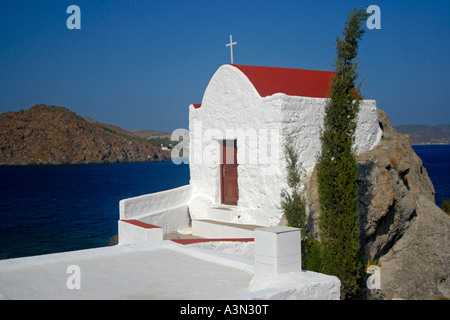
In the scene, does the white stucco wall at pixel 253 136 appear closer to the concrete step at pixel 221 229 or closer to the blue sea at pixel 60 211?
the concrete step at pixel 221 229

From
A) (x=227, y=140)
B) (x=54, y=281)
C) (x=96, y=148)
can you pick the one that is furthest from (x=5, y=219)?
(x=96, y=148)

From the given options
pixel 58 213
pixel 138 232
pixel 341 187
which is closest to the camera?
pixel 341 187

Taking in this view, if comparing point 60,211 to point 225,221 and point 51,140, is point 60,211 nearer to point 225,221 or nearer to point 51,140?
point 225,221

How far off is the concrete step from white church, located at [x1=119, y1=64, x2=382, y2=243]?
0.03 m

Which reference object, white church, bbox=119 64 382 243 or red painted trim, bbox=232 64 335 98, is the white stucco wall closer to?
white church, bbox=119 64 382 243

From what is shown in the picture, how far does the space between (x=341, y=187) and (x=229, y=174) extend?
5.86 metres

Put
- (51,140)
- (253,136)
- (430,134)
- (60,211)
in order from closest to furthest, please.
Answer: (253,136) < (60,211) < (51,140) < (430,134)

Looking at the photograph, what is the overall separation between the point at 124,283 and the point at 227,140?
9167mm

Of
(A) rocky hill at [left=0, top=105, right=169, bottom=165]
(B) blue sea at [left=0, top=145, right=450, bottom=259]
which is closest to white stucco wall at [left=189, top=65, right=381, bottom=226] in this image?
(B) blue sea at [left=0, top=145, right=450, bottom=259]

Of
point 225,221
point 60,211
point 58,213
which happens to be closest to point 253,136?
point 225,221

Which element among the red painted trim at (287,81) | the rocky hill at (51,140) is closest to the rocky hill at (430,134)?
the rocky hill at (51,140)

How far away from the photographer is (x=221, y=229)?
42.5ft

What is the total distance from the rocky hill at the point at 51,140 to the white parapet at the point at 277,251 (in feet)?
337

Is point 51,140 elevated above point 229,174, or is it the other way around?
point 51,140
